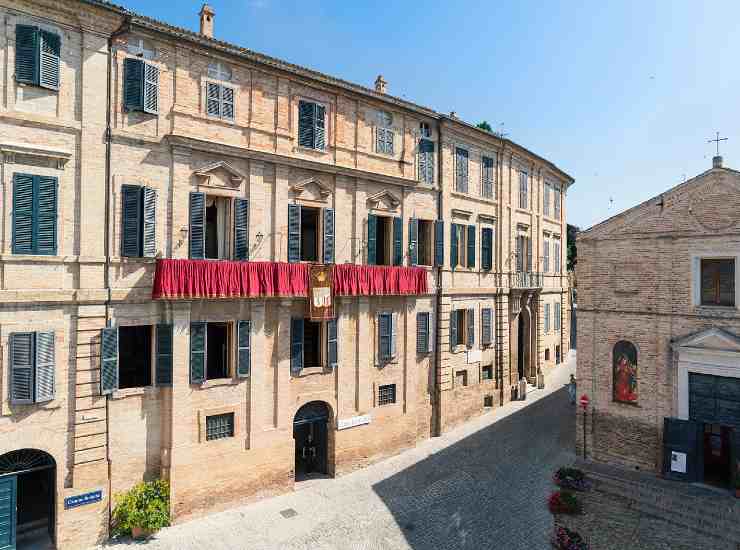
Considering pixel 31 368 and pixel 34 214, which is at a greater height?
pixel 34 214

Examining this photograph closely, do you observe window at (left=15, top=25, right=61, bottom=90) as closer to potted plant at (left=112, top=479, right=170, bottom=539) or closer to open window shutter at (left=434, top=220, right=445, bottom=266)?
potted plant at (left=112, top=479, right=170, bottom=539)

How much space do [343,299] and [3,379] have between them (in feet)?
36.9

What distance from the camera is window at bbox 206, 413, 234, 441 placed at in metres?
16.0

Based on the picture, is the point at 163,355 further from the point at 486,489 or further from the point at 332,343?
the point at 486,489

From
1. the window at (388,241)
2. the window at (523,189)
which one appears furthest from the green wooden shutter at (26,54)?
the window at (523,189)

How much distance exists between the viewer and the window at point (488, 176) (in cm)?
2566

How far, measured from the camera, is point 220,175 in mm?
16281

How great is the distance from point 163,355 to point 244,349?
268cm

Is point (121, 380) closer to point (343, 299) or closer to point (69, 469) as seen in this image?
point (69, 469)

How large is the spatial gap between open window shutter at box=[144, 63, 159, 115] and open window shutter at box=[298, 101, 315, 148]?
518 centimetres

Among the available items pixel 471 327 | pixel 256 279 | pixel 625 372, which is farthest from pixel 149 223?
pixel 625 372

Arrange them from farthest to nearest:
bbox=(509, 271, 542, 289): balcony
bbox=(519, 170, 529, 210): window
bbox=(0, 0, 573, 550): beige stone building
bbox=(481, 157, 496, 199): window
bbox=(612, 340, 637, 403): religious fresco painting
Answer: bbox=(519, 170, 529, 210): window → bbox=(509, 271, 542, 289): balcony → bbox=(481, 157, 496, 199): window → bbox=(612, 340, 637, 403): religious fresco painting → bbox=(0, 0, 573, 550): beige stone building

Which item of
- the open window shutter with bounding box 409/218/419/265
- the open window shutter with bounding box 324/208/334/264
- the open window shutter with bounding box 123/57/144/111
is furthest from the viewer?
the open window shutter with bounding box 409/218/419/265

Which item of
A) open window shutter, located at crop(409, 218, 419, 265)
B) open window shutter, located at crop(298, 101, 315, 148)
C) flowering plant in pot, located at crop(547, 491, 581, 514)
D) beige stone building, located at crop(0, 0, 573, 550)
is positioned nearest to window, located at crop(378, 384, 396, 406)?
beige stone building, located at crop(0, 0, 573, 550)
